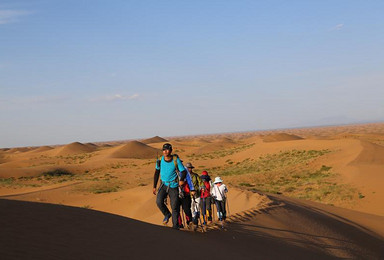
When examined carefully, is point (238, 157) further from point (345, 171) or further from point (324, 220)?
point (324, 220)

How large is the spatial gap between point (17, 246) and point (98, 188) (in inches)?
1032

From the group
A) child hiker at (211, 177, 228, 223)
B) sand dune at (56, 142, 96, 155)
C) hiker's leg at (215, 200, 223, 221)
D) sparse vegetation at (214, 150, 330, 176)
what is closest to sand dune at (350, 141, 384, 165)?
sparse vegetation at (214, 150, 330, 176)

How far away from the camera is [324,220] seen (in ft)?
46.3

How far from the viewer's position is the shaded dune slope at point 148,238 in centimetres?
620

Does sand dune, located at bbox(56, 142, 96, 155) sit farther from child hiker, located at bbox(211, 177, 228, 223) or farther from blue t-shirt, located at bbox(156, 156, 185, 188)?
blue t-shirt, located at bbox(156, 156, 185, 188)

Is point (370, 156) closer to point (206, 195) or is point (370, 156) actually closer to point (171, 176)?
point (206, 195)

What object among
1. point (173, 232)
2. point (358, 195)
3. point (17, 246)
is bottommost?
point (358, 195)

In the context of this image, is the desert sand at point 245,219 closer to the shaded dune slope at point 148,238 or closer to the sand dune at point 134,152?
the shaded dune slope at point 148,238

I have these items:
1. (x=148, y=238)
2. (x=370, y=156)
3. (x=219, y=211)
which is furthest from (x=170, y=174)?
(x=370, y=156)

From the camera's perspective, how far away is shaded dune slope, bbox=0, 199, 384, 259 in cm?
620

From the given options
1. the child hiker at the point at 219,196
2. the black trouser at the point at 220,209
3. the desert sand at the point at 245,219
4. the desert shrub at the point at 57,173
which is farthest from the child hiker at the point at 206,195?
A: the desert shrub at the point at 57,173

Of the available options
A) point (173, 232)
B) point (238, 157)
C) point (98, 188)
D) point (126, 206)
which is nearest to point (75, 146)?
point (238, 157)

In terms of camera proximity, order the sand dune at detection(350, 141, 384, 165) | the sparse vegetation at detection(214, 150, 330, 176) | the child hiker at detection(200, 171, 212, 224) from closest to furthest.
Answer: the child hiker at detection(200, 171, 212, 224) < the sand dune at detection(350, 141, 384, 165) < the sparse vegetation at detection(214, 150, 330, 176)

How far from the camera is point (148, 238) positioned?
786 centimetres
